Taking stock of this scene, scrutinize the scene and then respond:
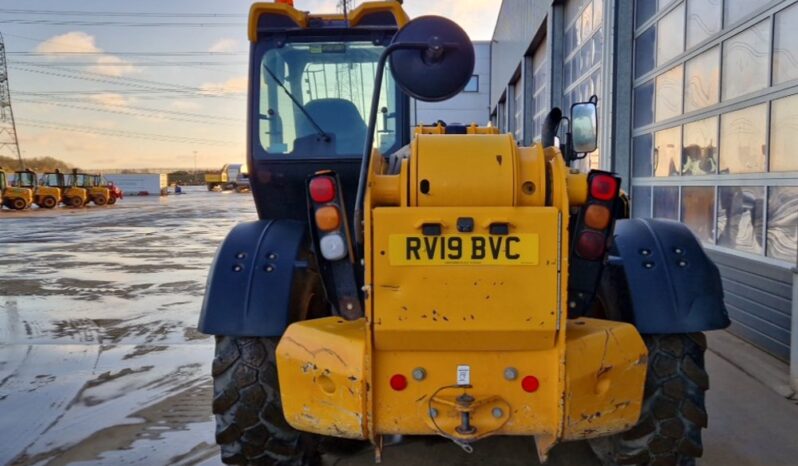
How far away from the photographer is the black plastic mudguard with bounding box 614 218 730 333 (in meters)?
2.89

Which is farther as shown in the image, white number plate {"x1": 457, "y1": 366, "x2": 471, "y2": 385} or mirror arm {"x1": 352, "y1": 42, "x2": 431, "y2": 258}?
white number plate {"x1": 457, "y1": 366, "x2": 471, "y2": 385}

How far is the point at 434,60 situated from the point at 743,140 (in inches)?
194

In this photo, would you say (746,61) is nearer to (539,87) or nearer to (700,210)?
(700,210)

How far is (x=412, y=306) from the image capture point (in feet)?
8.11

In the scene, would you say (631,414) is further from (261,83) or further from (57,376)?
(57,376)

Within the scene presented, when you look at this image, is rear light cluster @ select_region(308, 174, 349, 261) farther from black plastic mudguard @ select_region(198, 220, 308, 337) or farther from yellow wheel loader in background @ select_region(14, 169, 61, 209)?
yellow wheel loader in background @ select_region(14, 169, 61, 209)

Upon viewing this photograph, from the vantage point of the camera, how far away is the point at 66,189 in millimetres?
39219

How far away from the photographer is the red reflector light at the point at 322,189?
2.72m

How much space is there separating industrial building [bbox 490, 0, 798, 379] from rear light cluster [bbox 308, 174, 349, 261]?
3719mm

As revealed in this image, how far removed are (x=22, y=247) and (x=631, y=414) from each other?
1760 centimetres

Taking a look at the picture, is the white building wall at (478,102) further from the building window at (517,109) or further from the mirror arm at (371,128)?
the mirror arm at (371,128)

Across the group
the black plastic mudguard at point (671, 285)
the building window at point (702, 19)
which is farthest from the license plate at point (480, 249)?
the building window at point (702, 19)

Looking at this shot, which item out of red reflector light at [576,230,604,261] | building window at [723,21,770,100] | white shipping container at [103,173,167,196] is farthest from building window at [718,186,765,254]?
white shipping container at [103,173,167,196]

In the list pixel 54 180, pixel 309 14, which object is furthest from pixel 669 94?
pixel 54 180
